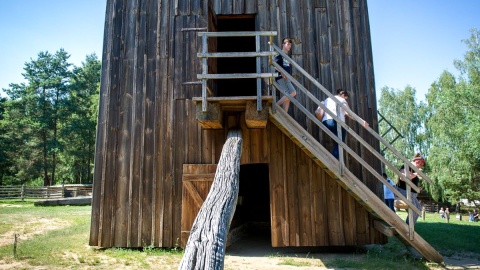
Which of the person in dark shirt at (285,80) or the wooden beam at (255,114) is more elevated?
the person in dark shirt at (285,80)

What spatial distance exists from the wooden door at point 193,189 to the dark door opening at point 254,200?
4.14 metres

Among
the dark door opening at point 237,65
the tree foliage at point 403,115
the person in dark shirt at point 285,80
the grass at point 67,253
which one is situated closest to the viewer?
the grass at point 67,253

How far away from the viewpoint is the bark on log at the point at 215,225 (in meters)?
2.29

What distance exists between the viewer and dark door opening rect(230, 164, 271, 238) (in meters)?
12.1

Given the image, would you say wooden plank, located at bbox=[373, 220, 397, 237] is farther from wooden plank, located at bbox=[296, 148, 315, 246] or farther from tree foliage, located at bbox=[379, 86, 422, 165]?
tree foliage, located at bbox=[379, 86, 422, 165]

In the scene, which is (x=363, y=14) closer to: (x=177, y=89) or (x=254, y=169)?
(x=177, y=89)

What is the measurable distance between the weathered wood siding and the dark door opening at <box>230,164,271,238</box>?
13.5ft

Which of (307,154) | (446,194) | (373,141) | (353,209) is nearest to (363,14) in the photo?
(373,141)

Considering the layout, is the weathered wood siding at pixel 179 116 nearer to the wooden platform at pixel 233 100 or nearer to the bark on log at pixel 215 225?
the wooden platform at pixel 233 100

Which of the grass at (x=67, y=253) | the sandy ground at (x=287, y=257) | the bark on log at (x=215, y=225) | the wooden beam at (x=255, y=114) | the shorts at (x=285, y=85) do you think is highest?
the shorts at (x=285, y=85)

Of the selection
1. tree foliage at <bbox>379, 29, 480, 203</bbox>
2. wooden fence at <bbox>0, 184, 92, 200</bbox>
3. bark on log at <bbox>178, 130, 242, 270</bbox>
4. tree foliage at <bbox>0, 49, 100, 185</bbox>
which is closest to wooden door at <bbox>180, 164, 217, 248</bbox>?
bark on log at <bbox>178, 130, 242, 270</bbox>

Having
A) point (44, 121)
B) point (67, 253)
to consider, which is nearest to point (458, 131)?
point (67, 253)

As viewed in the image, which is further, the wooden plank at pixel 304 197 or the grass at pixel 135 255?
the wooden plank at pixel 304 197

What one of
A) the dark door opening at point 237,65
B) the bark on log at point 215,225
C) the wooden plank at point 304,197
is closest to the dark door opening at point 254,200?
the dark door opening at point 237,65
